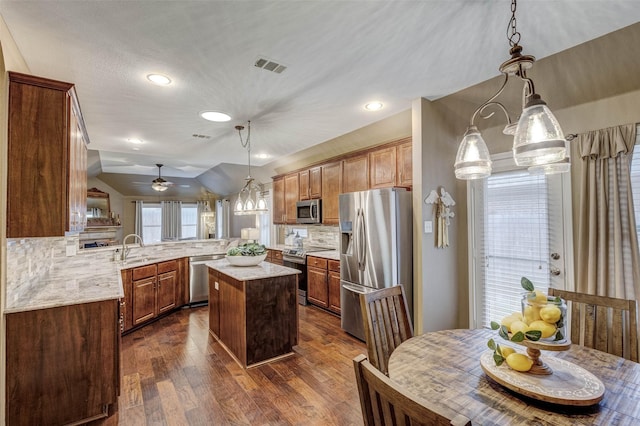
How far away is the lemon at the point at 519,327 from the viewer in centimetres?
116

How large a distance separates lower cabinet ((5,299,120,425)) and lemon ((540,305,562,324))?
2.58 metres

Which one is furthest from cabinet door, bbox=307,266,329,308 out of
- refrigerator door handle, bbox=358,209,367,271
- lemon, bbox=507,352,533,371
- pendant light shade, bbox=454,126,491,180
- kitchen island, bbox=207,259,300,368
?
lemon, bbox=507,352,533,371

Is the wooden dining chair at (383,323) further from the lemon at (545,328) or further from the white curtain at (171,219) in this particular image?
the white curtain at (171,219)

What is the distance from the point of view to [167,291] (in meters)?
4.30

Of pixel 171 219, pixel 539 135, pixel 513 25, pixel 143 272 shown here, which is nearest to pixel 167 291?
pixel 143 272

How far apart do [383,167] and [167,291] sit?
3509mm

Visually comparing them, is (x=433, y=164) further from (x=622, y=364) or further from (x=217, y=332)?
(x=217, y=332)

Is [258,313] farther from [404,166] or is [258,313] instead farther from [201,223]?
[201,223]

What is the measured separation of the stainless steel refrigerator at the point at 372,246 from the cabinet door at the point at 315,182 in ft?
4.20

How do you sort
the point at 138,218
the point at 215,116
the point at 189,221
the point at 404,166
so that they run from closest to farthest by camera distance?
the point at 215,116, the point at 404,166, the point at 138,218, the point at 189,221

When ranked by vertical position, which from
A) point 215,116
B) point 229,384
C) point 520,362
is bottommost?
point 229,384

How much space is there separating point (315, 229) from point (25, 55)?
4.33 meters

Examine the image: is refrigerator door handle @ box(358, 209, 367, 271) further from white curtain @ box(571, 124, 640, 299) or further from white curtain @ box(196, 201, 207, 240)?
white curtain @ box(196, 201, 207, 240)

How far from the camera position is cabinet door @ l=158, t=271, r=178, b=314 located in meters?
4.16
